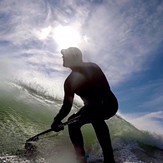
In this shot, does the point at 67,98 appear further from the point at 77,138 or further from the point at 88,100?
the point at 77,138

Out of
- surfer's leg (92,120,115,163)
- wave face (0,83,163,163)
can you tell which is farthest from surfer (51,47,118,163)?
wave face (0,83,163,163)

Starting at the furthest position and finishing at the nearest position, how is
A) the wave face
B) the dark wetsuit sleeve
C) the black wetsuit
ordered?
the wave face → the dark wetsuit sleeve → the black wetsuit

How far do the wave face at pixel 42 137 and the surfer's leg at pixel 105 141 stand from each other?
162cm

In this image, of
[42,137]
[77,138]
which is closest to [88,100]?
[77,138]

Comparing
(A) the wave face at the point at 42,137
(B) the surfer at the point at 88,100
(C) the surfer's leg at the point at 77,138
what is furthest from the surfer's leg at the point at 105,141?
(A) the wave face at the point at 42,137

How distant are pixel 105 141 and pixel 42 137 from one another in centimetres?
615

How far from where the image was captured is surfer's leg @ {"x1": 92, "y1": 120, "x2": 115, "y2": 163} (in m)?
7.58

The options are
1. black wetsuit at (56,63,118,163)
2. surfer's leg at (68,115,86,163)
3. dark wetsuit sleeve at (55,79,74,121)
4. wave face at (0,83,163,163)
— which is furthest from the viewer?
wave face at (0,83,163,163)

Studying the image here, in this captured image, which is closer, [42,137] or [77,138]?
[77,138]

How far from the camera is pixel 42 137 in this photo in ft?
43.7

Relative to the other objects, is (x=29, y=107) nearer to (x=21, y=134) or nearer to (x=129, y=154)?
(x=21, y=134)

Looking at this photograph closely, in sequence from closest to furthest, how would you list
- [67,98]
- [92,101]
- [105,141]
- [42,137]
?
1. [105,141]
2. [92,101]
3. [67,98]
4. [42,137]

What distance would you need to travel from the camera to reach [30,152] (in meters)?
10.9

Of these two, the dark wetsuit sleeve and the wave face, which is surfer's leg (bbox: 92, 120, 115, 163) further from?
the wave face
